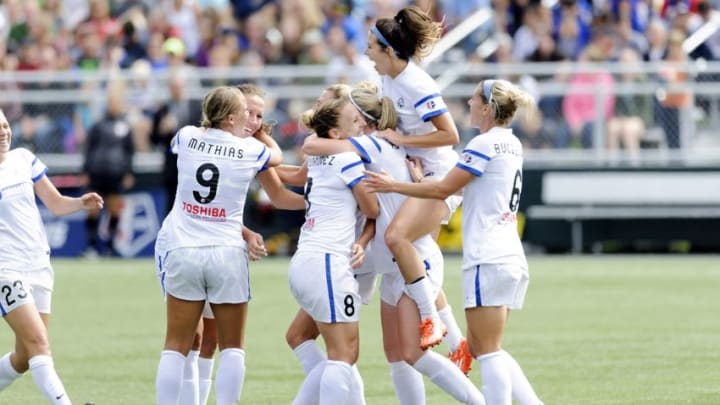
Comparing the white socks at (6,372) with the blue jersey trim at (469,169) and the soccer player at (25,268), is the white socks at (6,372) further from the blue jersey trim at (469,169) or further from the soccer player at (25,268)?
the blue jersey trim at (469,169)

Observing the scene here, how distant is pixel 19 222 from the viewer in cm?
896

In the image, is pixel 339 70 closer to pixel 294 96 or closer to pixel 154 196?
pixel 294 96

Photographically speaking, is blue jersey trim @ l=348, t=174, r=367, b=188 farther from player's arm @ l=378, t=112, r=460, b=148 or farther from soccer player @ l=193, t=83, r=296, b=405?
soccer player @ l=193, t=83, r=296, b=405

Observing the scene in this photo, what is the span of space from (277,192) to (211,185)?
63 cm

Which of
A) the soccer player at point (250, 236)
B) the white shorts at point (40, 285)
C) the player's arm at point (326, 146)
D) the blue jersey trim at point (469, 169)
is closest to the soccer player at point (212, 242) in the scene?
the soccer player at point (250, 236)

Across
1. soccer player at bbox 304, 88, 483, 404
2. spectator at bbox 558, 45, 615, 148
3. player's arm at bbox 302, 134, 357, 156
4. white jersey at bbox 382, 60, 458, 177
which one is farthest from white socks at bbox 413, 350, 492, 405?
spectator at bbox 558, 45, 615, 148

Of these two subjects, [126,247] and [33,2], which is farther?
[33,2]

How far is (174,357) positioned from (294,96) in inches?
509

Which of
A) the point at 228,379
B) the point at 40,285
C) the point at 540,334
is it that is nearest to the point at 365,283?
the point at 228,379

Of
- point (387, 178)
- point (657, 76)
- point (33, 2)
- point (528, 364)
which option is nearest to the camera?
point (387, 178)

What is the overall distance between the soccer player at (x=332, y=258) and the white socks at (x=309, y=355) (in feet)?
0.92

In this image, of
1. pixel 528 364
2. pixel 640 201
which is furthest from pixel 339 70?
pixel 528 364

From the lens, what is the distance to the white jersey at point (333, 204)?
845cm

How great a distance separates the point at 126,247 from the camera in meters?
21.8
